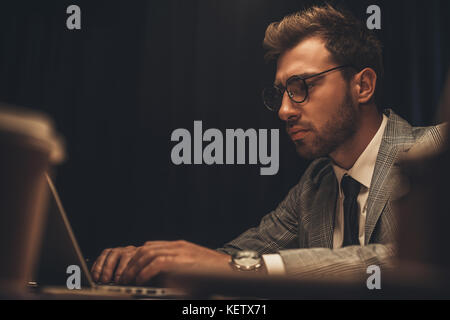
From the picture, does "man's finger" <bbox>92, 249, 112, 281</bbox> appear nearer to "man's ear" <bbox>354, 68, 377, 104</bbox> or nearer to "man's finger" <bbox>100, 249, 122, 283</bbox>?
"man's finger" <bbox>100, 249, 122, 283</bbox>

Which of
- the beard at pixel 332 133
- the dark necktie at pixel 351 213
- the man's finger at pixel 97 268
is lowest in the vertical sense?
the man's finger at pixel 97 268

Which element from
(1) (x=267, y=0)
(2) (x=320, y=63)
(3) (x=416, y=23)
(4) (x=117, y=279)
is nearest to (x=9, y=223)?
(4) (x=117, y=279)

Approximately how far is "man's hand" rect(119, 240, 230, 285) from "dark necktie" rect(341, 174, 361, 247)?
700 mm

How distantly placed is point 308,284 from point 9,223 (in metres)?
0.45

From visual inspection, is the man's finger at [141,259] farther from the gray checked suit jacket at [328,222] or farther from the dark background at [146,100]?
the dark background at [146,100]

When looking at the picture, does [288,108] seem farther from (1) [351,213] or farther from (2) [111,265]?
(2) [111,265]

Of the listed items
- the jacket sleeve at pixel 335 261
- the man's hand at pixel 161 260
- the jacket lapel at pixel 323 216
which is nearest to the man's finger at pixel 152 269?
the man's hand at pixel 161 260

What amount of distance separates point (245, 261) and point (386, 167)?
0.78m

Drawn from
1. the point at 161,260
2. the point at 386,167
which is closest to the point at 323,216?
the point at 386,167

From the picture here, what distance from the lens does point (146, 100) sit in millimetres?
2418

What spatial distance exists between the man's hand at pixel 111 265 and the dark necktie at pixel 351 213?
36.8 inches

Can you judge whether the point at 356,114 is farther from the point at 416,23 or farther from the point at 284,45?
the point at 416,23

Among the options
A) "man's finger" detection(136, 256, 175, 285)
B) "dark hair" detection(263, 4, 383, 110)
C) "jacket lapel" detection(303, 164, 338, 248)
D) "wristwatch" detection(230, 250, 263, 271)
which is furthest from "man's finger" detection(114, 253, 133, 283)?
"dark hair" detection(263, 4, 383, 110)

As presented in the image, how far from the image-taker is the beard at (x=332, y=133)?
199 centimetres
